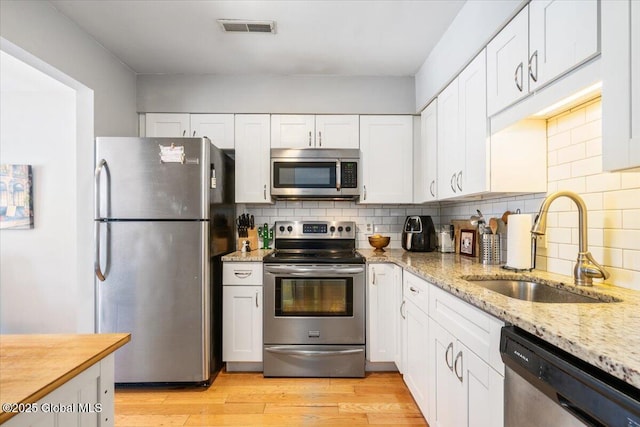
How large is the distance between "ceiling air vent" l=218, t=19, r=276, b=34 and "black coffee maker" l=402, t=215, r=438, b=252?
1.89m

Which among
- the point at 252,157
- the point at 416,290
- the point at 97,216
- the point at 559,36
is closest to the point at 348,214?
the point at 252,157

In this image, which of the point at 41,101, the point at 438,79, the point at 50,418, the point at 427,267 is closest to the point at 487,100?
the point at 438,79

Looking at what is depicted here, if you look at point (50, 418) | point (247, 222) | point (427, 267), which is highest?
point (247, 222)

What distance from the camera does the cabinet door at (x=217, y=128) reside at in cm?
289

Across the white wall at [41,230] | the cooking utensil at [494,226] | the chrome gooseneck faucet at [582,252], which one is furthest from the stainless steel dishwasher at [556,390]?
the white wall at [41,230]

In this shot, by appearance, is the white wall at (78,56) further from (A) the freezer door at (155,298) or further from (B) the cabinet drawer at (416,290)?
(B) the cabinet drawer at (416,290)

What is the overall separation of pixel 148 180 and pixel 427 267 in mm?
1963

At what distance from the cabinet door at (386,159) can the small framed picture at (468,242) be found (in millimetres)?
579

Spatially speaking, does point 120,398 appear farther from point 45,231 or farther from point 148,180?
point 45,231

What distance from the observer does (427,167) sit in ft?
8.98

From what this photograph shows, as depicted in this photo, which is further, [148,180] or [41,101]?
[41,101]

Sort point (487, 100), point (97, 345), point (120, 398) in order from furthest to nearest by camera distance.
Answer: point (120, 398), point (487, 100), point (97, 345)

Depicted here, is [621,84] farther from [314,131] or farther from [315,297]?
[314,131]

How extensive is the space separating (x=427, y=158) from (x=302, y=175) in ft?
3.52
